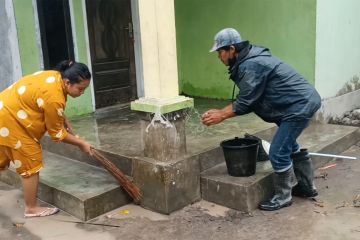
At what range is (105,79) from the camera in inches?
285

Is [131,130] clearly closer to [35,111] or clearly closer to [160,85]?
[160,85]

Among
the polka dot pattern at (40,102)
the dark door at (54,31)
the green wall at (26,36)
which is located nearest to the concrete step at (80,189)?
the polka dot pattern at (40,102)

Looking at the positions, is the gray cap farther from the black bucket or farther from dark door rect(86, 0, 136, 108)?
dark door rect(86, 0, 136, 108)

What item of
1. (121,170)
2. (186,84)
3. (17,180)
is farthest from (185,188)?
(186,84)

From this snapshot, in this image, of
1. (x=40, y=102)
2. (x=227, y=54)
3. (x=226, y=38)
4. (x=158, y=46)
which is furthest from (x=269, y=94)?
(x=40, y=102)

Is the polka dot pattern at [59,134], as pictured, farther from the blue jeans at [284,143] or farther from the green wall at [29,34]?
the green wall at [29,34]

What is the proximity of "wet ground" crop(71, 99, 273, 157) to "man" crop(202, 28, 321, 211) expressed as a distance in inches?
33.6

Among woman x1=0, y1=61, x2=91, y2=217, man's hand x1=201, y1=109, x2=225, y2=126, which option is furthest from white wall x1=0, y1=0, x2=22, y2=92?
man's hand x1=201, y1=109, x2=225, y2=126

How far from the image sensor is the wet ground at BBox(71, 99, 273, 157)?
495cm

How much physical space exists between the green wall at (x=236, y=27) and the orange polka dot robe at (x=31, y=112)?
12.4 feet

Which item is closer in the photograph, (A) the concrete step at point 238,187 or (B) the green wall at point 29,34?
(A) the concrete step at point 238,187

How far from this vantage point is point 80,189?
14.4ft

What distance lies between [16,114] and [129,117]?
9.38 feet

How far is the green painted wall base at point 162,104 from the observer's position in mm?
4104
